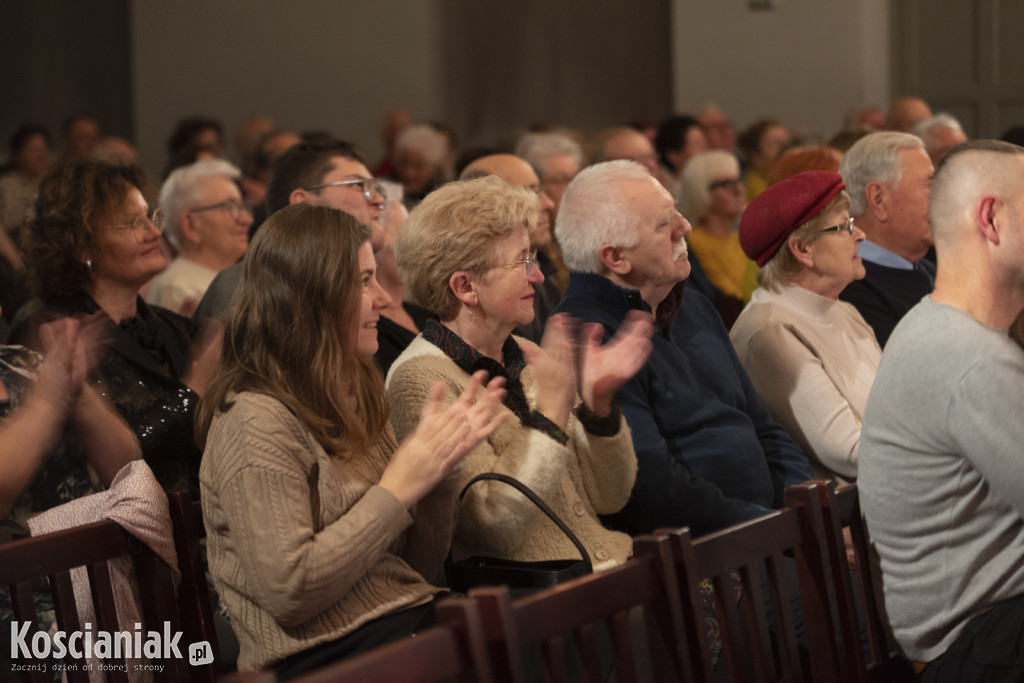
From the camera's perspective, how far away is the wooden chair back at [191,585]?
2018 mm

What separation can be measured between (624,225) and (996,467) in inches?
43.8

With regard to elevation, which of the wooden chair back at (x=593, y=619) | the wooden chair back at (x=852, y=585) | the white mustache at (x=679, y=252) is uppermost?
the white mustache at (x=679, y=252)

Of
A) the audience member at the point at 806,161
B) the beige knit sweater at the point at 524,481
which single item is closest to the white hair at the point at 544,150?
the audience member at the point at 806,161

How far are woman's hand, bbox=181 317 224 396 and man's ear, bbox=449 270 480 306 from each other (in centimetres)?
64

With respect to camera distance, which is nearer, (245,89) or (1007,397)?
(1007,397)

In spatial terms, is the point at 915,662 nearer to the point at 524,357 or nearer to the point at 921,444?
the point at 921,444

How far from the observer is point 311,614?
186 centimetres

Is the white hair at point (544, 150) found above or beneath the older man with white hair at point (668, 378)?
above

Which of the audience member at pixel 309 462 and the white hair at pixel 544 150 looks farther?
the white hair at pixel 544 150

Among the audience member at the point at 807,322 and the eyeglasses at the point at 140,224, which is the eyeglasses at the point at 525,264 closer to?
the audience member at the point at 807,322

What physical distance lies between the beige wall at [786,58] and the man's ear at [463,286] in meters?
7.59

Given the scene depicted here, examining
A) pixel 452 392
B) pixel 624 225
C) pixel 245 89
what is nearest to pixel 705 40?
pixel 245 89

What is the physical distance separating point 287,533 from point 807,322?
1.69 m

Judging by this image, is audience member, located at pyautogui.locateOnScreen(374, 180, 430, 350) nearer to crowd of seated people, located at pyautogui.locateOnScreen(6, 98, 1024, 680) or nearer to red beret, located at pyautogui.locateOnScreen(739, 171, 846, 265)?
crowd of seated people, located at pyautogui.locateOnScreen(6, 98, 1024, 680)
